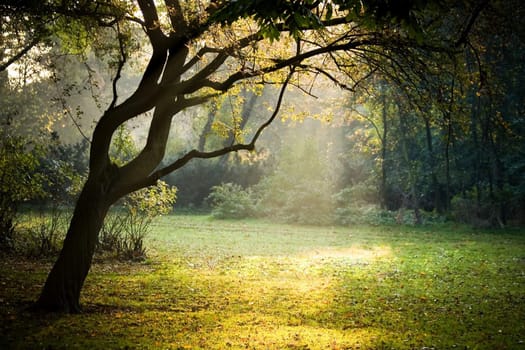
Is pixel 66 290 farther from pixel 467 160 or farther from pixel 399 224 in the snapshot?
pixel 467 160

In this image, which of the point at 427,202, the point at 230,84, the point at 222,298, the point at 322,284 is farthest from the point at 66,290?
the point at 427,202

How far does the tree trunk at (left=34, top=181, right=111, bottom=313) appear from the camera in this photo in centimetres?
721

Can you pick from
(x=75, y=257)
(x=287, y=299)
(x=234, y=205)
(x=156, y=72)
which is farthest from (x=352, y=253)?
(x=234, y=205)

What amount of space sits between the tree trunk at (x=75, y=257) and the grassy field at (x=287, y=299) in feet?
1.03

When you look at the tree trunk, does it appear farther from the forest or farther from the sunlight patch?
the sunlight patch

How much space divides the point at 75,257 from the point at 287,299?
399cm

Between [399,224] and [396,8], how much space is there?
21909 mm

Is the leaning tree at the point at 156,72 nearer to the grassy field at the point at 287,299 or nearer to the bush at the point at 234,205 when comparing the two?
the grassy field at the point at 287,299

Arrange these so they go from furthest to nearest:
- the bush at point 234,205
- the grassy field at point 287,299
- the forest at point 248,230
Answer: the bush at point 234,205, the forest at point 248,230, the grassy field at point 287,299

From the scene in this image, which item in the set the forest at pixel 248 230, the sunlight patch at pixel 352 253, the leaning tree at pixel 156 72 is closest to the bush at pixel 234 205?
the forest at pixel 248 230

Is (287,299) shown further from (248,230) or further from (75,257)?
(248,230)

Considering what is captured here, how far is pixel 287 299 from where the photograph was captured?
917 cm

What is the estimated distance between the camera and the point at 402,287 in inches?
408

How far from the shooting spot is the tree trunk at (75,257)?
7215mm
